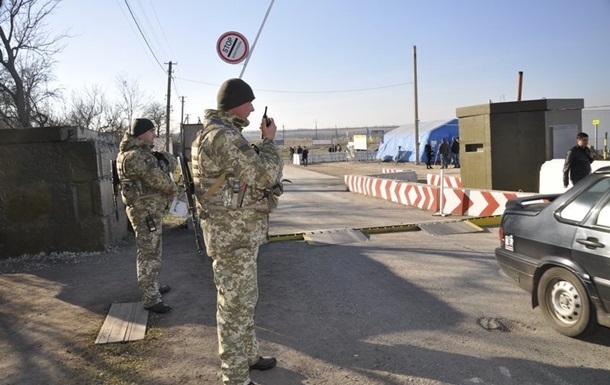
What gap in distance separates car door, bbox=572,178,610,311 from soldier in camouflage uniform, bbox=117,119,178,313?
12.3 feet

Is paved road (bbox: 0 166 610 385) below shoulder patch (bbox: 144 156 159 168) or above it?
below

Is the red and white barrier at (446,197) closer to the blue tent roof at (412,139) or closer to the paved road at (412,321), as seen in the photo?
Answer: the paved road at (412,321)

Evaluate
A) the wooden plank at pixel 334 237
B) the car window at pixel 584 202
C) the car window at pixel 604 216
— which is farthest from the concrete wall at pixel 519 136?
the car window at pixel 604 216

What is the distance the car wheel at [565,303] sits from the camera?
3572 mm

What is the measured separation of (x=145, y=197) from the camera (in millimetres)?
4730

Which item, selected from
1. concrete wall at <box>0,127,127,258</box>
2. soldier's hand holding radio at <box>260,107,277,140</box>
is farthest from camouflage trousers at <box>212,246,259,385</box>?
concrete wall at <box>0,127,127,258</box>

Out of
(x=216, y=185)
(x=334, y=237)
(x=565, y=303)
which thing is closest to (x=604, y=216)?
(x=565, y=303)

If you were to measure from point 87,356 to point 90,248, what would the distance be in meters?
3.82

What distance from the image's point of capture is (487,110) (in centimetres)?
1133

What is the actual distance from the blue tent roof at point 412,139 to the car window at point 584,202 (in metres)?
31.8

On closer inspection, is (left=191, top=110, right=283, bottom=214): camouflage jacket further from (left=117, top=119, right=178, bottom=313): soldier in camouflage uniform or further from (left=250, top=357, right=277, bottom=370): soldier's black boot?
(left=117, top=119, right=178, bottom=313): soldier in camouflage uniform

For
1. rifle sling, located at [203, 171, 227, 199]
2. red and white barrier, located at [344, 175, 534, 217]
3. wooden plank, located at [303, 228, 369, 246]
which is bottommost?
wooden plank, located at [303, 228, 369, 246]

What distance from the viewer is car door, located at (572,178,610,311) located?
10.9 ft

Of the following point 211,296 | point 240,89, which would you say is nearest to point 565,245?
point 240,89
